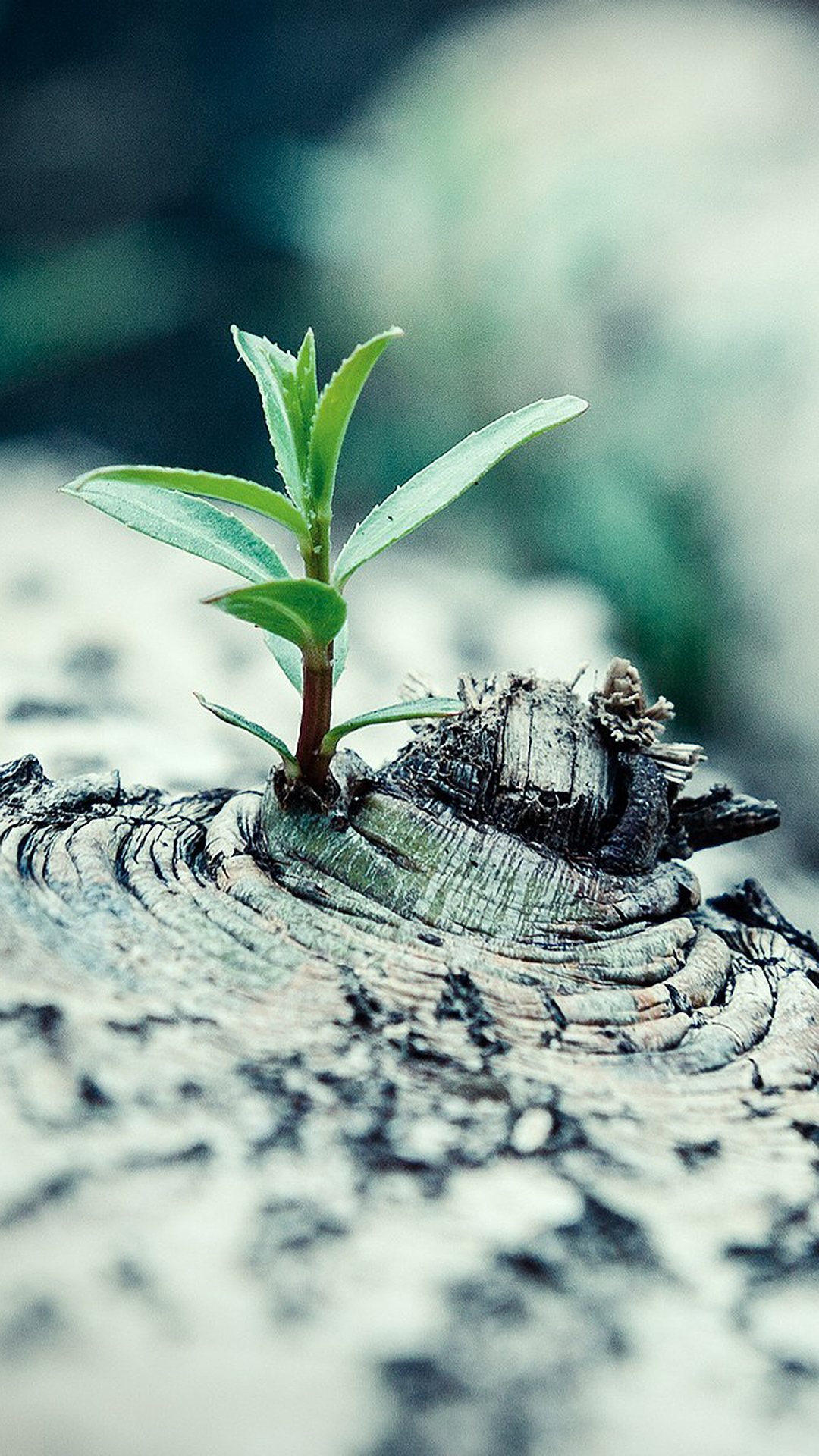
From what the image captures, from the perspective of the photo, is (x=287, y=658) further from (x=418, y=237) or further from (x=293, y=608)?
(x=418, y=237)

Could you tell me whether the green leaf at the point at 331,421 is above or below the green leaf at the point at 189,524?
above

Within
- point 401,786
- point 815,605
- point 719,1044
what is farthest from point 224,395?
point 719,1044

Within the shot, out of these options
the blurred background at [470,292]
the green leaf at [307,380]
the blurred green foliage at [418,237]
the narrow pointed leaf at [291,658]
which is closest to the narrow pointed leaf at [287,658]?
the narrow pointed leaf at [291,658]

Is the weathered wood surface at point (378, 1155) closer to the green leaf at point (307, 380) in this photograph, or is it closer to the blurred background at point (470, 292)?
the green leaf at point (307, 380)

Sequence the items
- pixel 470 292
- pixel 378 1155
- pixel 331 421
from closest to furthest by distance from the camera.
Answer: pixel 378 1155 < pixel 331 421 < pixel 470 292

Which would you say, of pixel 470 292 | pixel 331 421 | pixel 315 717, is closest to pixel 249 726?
pixel 315 717

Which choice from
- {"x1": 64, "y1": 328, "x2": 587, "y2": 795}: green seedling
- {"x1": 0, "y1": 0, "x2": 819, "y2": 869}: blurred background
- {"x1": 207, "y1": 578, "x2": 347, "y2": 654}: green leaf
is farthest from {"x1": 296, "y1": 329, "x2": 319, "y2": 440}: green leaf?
{"x1": 0, "y1": 0, "x2": 819, "y2": 869}: blurred background
